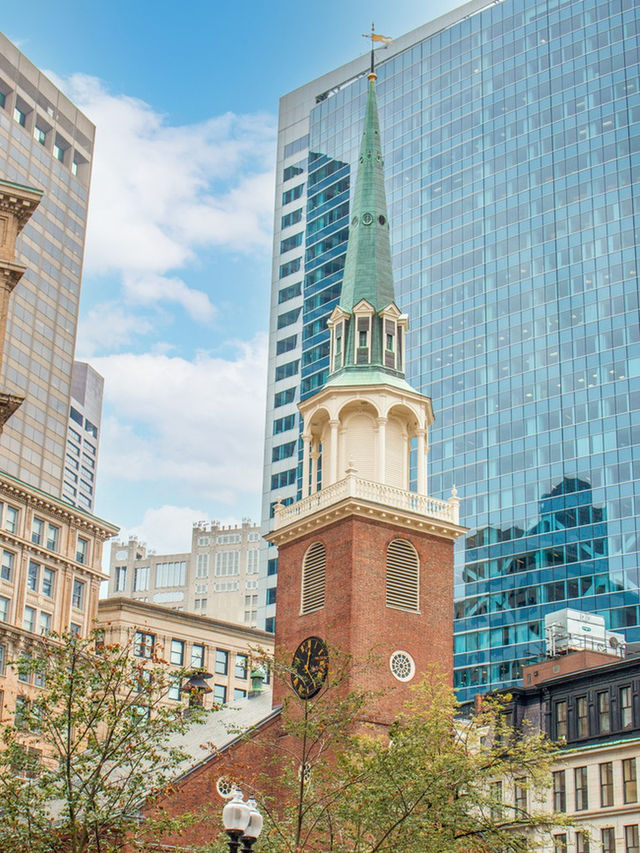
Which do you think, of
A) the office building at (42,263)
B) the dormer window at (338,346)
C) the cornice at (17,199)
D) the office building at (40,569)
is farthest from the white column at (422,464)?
the office building at (42,263)

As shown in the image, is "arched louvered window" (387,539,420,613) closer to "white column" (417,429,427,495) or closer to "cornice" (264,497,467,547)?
"cornice" (264,497,467,547)

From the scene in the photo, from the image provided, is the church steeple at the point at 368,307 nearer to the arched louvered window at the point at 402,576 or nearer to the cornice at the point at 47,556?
the arched louvered window at the point at 402,576

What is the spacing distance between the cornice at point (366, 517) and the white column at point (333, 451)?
2014 mm

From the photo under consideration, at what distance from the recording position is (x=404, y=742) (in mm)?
38656

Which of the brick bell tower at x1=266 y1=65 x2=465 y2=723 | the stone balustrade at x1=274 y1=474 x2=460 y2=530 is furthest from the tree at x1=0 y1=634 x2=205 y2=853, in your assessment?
the stone balustrade at x1=274 y1=474 x2=460 y2=530

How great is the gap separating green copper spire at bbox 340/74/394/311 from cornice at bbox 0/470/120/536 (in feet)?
121

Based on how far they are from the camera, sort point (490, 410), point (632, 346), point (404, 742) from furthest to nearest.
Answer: point (490, 410) → point (632, 346) → point (404, 742)

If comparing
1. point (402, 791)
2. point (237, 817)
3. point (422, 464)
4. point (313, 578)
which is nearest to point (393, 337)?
point (422, 464)

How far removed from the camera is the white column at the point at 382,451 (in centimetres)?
5559

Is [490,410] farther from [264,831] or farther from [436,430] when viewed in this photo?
[264,831]

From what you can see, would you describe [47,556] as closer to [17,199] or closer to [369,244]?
[369,244]

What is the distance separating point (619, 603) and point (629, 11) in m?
56.1

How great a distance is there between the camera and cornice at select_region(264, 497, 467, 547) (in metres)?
53.5

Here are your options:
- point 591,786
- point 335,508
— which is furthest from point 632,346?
point 335,508
